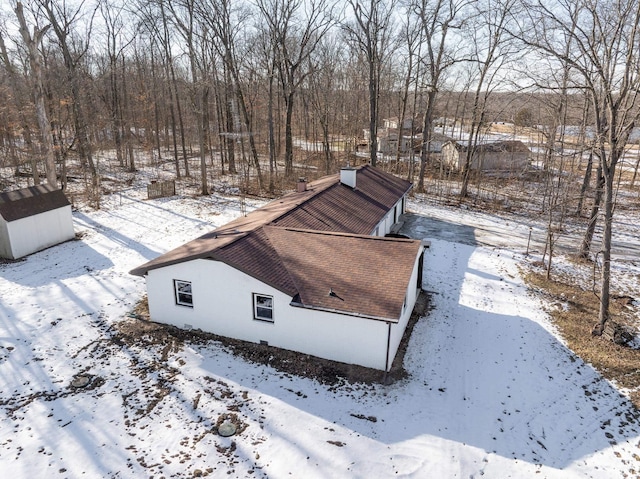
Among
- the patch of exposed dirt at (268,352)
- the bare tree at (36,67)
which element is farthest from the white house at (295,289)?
the bare tree at (36,67)

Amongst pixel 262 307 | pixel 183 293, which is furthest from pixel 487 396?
pixel 183 293

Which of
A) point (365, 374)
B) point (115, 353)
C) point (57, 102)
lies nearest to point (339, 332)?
point (365, 374)

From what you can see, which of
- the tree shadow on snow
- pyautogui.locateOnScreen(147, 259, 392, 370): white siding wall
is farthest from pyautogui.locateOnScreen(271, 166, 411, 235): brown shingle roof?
the tree shadow on snow

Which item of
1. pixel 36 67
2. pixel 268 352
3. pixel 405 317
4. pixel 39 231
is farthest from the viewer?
pixel 36 67

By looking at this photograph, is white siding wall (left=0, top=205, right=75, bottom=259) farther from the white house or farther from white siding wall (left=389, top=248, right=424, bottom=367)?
white siding wall (left=389, top=248, right=424, bottom=367)

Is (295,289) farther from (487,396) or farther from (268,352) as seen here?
(487,396)

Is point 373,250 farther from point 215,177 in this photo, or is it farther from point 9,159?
point 9,159

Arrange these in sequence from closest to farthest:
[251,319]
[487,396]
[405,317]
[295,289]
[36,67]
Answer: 1. [487,396]
2. [295,289]
3. [251,319]
4. [405,317]
5. [36,67]
